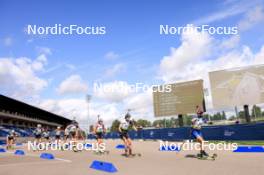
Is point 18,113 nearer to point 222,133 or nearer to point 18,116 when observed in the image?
point 18,116

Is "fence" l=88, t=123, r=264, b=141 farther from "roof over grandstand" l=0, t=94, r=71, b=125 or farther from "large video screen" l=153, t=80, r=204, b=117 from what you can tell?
"roof over grandstand" l=0, t=94, r=71, b=125

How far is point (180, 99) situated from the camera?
131 ft

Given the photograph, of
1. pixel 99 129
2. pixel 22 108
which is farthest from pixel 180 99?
pixel 22 108

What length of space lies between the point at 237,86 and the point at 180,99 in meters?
8.55

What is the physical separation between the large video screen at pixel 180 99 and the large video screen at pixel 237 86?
4454 millimetres

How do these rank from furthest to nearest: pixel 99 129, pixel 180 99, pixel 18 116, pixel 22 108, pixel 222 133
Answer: pixel 22 108
pixel 18 116
pixel 180 99
pixel 222 133
pixel 99 129

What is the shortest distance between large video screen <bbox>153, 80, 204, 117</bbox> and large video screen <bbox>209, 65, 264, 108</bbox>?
4.45 meters

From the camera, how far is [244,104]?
3309 cm

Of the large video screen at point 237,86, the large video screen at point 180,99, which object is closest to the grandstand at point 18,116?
the large video screen at point 180,99

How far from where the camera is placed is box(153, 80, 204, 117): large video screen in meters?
39.1

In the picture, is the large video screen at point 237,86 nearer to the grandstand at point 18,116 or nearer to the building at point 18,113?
the grandstand at point 18,116

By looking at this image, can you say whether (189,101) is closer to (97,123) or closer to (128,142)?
(97,123)

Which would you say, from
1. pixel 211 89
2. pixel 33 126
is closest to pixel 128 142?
pixel 211 89

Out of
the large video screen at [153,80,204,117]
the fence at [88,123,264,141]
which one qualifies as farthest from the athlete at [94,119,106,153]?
the large video screen at [153,80,204,117]
